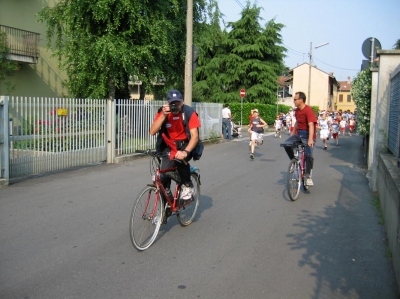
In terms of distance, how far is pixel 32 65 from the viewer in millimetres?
23547

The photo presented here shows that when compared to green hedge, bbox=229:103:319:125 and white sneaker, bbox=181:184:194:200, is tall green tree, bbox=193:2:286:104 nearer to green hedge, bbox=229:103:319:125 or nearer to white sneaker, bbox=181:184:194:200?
green hedge, bbox=229:103:319:125

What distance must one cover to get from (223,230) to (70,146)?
6.45 metres

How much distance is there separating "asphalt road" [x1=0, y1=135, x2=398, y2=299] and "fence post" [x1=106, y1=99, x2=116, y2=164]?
3.03 m

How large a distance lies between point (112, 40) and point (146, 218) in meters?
11.5

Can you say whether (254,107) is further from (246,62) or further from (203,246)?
(203,246)

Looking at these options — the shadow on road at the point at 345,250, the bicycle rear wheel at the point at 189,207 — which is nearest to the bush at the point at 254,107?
the shadow on road at the point at 345,250

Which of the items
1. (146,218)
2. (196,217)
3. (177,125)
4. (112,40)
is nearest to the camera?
(146,218)

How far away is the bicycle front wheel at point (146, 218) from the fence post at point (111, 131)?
25.0 feet

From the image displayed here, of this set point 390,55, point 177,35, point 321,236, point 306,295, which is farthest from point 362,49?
point 177,35

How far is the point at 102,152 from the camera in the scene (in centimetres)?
1288

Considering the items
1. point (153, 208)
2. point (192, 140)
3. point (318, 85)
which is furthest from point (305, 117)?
point (318, 85)

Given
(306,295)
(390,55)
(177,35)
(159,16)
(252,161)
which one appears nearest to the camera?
(306,295)

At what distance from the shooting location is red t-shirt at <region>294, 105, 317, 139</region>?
8.95m

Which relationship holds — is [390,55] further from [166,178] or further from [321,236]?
[166,178]
